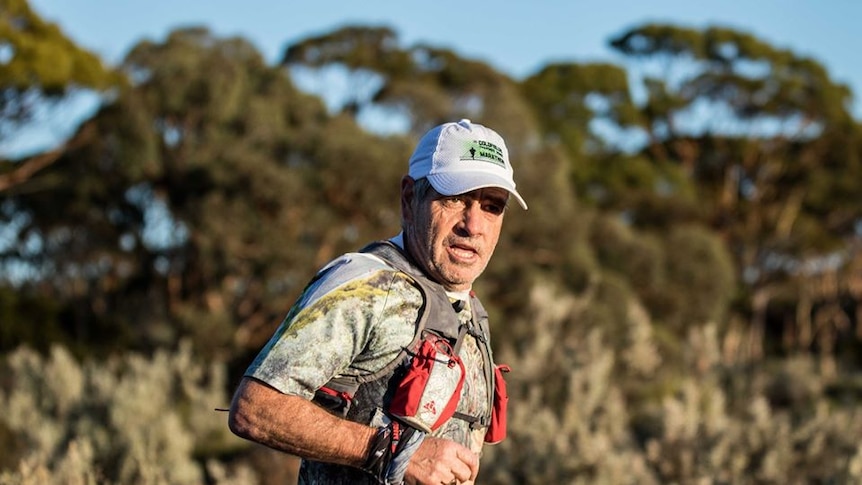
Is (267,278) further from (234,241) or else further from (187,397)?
(187,397)

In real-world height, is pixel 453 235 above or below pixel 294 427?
above

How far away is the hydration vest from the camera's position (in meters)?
2.29

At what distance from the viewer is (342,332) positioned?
223cm

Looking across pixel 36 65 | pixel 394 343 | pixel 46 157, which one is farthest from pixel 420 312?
pixel 46 157

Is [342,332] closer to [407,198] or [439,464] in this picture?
[439,464]

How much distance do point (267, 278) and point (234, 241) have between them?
88 cm

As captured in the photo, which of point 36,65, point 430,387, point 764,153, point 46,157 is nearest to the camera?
point 430,387

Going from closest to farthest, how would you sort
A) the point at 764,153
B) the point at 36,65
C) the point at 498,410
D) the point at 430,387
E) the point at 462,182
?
the point at 430,387 < the point at 462,182 < the point at 498,410 < the point at 36,65 < the point at 764,153

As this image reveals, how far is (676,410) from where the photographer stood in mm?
9289

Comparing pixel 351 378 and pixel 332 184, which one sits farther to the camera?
pixel 332 184

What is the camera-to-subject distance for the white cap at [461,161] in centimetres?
239

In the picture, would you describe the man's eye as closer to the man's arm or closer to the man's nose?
the man's nose

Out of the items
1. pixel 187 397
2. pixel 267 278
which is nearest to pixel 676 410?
pixel 187 397

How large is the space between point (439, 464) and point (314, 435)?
9.6 inches
